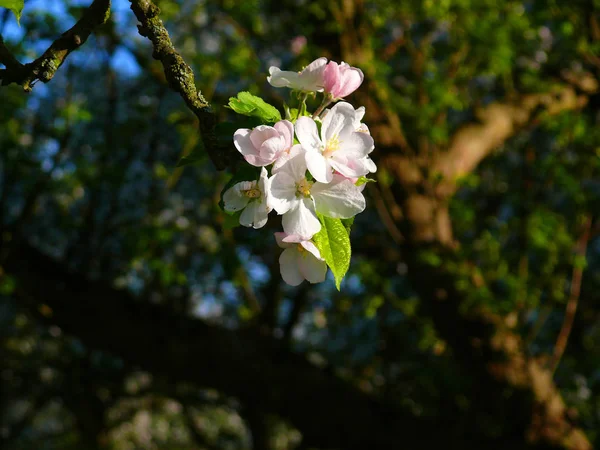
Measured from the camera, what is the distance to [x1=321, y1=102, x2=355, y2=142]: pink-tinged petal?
4.09ft

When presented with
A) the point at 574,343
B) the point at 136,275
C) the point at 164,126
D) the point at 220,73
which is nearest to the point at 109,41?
the point at 220,73

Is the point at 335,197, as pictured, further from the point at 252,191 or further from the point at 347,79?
the point at 347,79

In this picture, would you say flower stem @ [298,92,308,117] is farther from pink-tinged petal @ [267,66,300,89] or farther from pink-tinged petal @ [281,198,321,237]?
pink-tinged petal @ [281,198,321,237]

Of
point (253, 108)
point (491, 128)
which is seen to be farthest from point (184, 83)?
point (491, 128)

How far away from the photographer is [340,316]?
6191 millimetres

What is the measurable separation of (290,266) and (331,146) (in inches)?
10.4

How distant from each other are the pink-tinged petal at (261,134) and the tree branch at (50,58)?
0.47 m

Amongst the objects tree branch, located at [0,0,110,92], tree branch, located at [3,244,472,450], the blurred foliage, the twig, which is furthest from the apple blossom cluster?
the twig

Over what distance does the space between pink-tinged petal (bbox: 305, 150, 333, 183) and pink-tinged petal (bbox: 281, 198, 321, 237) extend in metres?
0.05

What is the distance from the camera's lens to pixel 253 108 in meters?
1.30

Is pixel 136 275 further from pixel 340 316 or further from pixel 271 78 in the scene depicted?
pixel 271 78

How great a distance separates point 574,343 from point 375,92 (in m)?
3.00

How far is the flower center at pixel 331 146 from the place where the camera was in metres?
1.21

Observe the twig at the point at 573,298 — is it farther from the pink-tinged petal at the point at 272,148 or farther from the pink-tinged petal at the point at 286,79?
the pink-tinged petal at the point at 272,148
